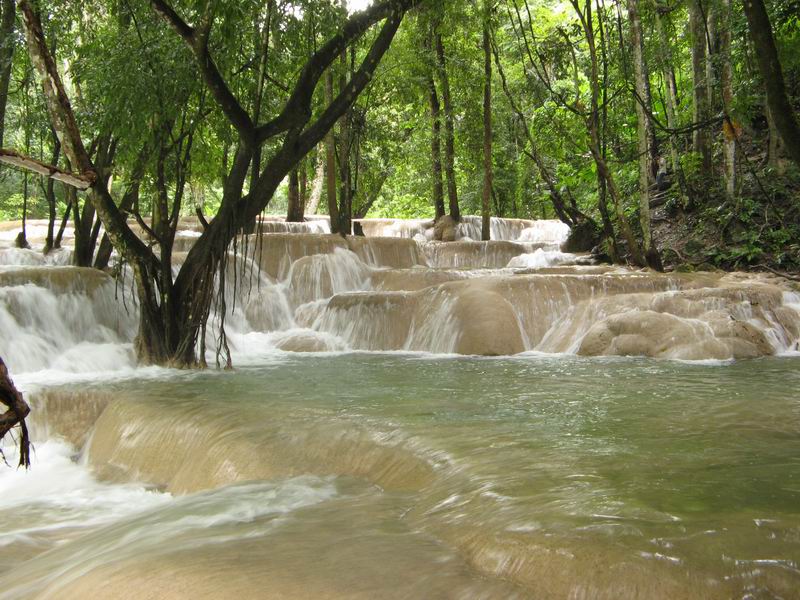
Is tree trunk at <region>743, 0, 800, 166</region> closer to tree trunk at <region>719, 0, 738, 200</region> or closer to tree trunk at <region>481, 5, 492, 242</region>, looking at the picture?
tree trunk at <region>719, 0, 738, 200</region>

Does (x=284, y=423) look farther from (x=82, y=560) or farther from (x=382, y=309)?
(x=382, y=309)

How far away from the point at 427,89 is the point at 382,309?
10267 millimetres

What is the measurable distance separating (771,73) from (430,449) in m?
2.73

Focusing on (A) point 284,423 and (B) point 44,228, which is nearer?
(A) point 284,423

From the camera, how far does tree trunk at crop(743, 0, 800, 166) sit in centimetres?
398

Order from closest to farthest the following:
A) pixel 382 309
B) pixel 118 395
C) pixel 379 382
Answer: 1. pixel 118 395
2. pixel 379 382
3. pixel 382 309

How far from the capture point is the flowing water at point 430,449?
253 centimetres

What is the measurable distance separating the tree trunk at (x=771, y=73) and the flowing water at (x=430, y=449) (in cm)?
171

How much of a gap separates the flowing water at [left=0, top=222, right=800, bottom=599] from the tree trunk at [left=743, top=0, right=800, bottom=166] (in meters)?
1.71

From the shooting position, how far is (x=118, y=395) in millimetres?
6711

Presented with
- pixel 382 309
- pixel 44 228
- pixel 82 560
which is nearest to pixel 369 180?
pixel 44 228

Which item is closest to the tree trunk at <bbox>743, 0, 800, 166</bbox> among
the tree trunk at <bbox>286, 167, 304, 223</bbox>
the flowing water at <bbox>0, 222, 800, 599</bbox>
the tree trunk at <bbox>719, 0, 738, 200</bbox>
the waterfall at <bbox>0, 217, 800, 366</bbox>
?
the flowing water at <bbox>0, 222, 800, 599</bbox>

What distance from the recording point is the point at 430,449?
405 centimetres

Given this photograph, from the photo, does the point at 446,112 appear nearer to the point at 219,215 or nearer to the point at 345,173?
the point at 345,173
